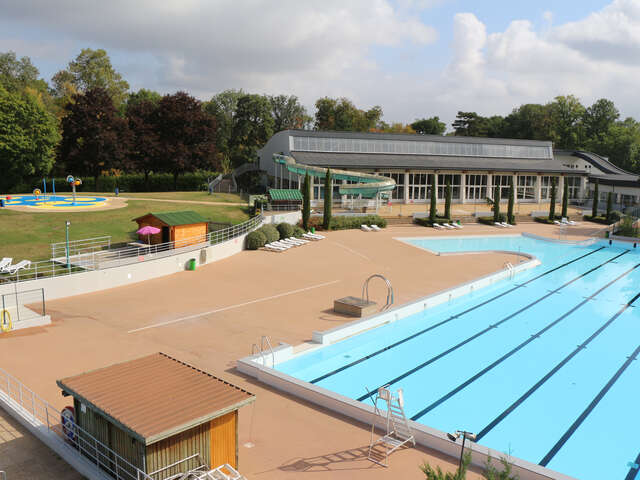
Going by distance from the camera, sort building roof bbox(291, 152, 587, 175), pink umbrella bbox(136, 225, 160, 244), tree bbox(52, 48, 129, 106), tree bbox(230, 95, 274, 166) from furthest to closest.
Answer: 1. tree bbox(230, 95, 274, 166)
2. tree bbox(52, 48, 129, 106)
3. building roof bbox(291, 152, 587, 175)
4. pink umbrella bbox(136, 225, 160, 244)

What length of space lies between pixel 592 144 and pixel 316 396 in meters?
77.6

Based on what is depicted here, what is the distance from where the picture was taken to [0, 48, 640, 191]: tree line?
1665 inches

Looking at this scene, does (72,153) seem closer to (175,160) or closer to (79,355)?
(175,160)

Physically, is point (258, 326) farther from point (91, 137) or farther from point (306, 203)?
point (91, 137)

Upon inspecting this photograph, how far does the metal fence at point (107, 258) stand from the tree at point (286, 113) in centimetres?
5932

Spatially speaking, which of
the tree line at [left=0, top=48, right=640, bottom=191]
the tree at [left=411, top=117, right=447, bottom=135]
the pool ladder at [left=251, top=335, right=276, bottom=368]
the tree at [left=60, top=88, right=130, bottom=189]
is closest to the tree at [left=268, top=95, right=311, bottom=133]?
the tree line at [left=0, top=48, right=640, bottom=191]

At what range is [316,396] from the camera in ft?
36.9

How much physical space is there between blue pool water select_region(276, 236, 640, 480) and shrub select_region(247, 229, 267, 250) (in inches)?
544

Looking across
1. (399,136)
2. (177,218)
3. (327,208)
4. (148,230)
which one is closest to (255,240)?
(177,218)

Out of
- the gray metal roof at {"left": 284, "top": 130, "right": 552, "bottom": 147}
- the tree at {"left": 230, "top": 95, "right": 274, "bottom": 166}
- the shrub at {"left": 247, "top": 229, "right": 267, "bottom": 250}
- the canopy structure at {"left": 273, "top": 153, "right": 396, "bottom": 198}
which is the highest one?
the tree at {"left": 230, "top": 95, "right": 274, "bottom": 166}

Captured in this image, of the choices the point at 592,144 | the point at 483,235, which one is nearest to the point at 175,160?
the point at 483,235

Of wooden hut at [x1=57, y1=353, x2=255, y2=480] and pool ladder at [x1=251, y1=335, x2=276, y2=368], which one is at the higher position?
wooden hut at [x1=57, y1=353, x2=255, y2=480]

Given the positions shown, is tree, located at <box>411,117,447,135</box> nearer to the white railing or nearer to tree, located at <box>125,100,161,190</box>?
tree, located at <box>125,100,161,190</box>

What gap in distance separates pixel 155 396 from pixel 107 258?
696 inches
